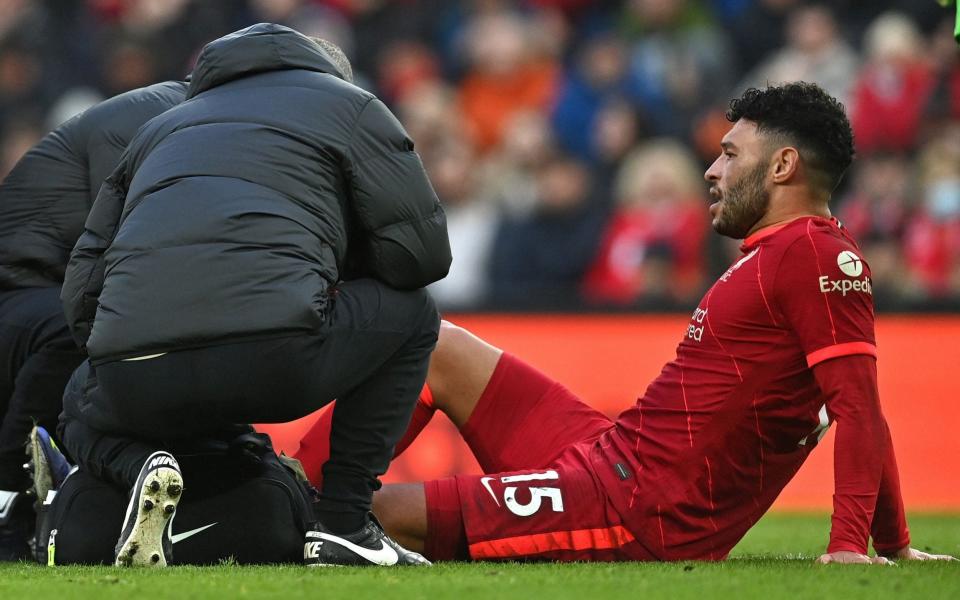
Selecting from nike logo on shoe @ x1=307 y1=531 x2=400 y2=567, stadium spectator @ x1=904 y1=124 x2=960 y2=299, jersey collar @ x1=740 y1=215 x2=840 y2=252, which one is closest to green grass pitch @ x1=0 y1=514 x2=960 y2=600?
nike logo on shoe @ x1=307 y1=531 x2=400 y2=567

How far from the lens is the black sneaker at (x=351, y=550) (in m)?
4.14

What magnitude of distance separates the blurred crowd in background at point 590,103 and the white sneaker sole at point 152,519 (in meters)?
5.14

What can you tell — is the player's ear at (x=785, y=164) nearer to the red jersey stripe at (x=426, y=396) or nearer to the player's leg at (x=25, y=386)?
the red jersey stripe at (x=426, y=396)

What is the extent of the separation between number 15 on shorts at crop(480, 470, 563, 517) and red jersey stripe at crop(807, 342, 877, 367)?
879 millimetres

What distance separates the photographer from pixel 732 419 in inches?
167

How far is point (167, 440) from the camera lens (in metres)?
4.27

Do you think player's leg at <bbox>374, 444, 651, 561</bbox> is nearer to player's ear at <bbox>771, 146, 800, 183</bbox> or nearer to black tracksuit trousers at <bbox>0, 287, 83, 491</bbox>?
player's ear at <bbox>771, 146, 800, 183</bbox>

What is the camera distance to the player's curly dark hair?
4.35 metres

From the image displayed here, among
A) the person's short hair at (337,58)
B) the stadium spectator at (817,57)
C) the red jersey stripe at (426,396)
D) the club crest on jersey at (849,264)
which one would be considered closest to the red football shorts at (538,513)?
the red jersey stripe at (426,396)

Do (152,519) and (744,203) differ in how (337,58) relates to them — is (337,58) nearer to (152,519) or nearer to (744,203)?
(744,203)

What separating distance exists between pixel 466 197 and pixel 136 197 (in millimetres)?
6836

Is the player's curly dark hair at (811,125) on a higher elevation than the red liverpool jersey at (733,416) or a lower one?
higher

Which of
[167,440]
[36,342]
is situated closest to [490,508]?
[167,440]

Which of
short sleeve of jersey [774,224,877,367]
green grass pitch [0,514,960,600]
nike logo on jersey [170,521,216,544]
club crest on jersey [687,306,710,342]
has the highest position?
short sleeve of jersey [774,224,877,367]
